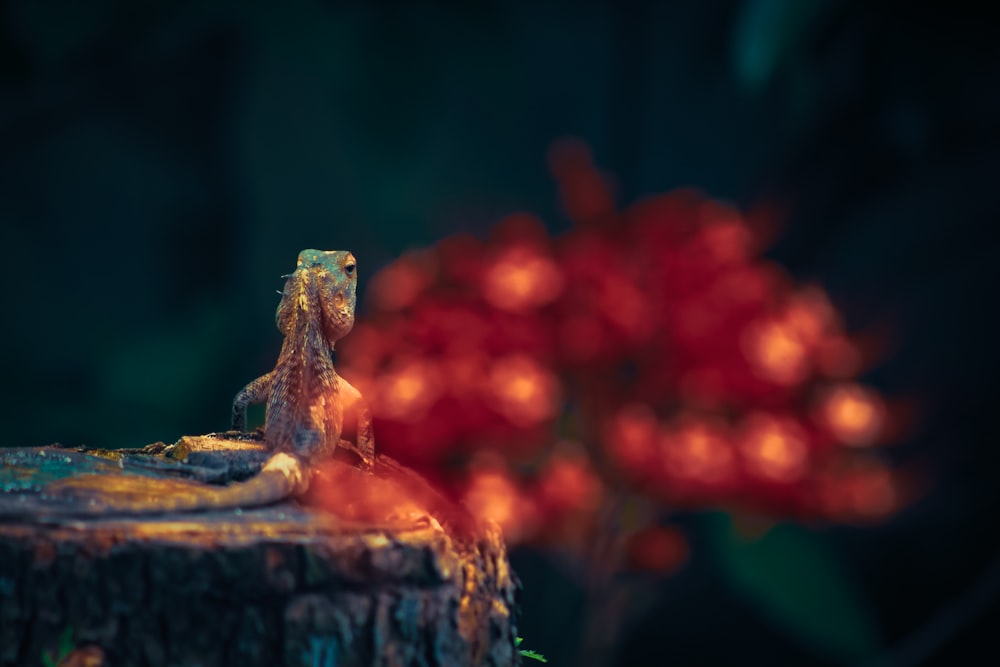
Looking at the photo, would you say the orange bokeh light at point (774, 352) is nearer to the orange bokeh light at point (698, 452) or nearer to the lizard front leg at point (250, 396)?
the orange bokeh light at point (698, 452)

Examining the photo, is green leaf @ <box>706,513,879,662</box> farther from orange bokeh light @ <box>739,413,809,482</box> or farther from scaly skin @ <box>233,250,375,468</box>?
scaly skin @ <box>233,250,375,468</box>

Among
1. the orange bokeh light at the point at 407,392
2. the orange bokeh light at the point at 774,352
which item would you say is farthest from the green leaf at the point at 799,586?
the orange bokeh light at the point at 407,392

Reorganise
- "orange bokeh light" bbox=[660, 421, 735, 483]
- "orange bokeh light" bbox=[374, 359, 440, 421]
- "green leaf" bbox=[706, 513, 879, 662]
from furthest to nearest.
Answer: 1. "green leaf" bbox=[706, 513, 879, 662]
2. "orange bokeh light" bbox=[660, 421, 735, 483]
3. "orange bokeh light" bbox=[374, 359, 440, 421]

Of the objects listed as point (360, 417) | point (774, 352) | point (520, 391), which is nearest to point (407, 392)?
point (520, 391)

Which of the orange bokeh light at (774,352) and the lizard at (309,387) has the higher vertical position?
the orange bokeh light at (774,352)

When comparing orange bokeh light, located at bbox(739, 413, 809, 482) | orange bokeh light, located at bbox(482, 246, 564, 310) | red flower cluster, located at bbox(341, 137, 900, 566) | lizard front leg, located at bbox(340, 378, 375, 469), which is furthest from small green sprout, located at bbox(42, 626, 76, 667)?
orange bokeh light, located at bbox(739, 413, 809, 482)

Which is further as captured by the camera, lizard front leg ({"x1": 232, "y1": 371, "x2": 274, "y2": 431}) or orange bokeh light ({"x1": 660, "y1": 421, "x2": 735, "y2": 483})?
orange bokeh light ({"x1": 660, "y1": 421, "x2": 735, "y2": 483})

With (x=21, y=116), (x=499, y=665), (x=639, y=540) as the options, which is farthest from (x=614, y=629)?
(x=21, y=116)
